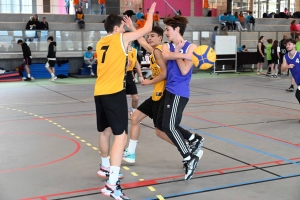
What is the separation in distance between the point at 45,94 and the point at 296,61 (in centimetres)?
874

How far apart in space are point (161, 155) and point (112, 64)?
7.47 feet

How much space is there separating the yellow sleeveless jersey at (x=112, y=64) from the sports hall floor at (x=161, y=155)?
1.26 metres

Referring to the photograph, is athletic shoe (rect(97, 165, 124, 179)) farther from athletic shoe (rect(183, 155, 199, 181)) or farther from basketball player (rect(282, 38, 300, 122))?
basketball player (rect(282, 38, 300, 122))

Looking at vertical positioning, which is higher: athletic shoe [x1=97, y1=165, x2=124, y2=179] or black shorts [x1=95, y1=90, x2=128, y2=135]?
black shorts [x1=95, y1=90, x2=128, y2=135]

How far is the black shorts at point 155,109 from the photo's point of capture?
17.8ft

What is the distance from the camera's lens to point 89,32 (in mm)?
22125

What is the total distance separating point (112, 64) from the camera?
4.57 meters

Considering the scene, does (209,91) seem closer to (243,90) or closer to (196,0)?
(243,90)

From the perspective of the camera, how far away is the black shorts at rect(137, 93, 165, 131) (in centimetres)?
544

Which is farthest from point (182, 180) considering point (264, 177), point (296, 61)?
point (296, 61)

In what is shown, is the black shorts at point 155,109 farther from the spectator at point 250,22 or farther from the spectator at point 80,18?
the spectator at point 250,22

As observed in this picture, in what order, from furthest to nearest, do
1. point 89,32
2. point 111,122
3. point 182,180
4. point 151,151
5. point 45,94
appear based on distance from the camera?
point 89,32, point 45,94, point 151,151, point 182,180, point 111,122

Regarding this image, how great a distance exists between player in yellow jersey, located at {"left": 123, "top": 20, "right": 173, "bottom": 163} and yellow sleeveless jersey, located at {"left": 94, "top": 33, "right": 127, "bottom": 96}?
2.87 ft

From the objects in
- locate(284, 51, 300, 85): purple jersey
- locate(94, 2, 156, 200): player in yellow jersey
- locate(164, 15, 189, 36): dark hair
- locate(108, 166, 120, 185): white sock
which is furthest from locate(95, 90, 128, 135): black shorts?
locate(284, 51, 300, 85): purple jersey
